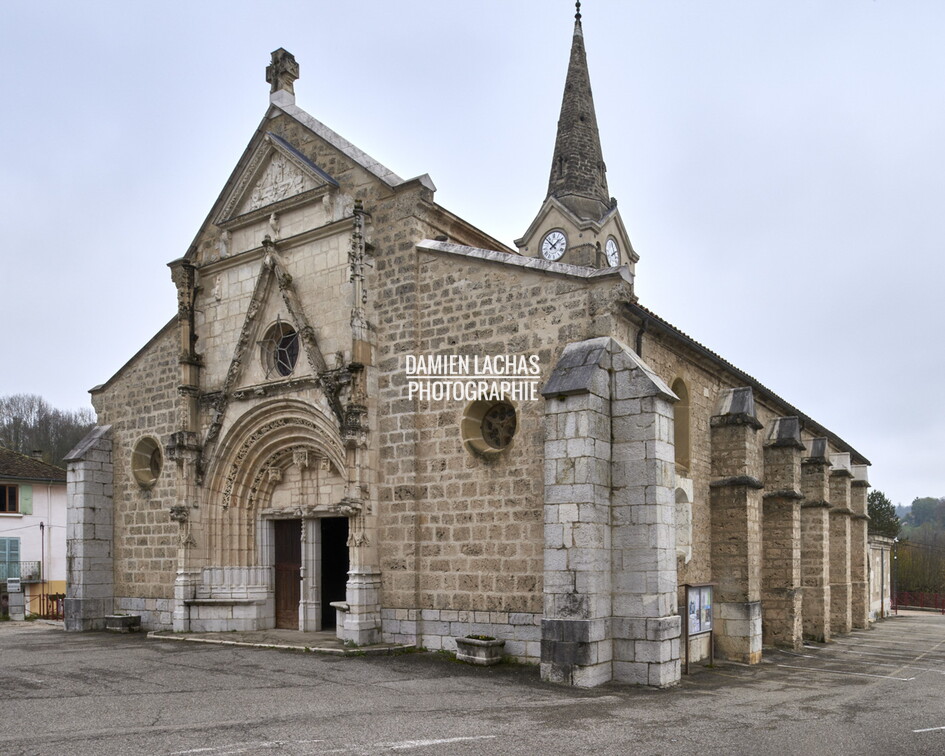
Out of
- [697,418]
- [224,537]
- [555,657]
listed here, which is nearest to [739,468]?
[697,418]

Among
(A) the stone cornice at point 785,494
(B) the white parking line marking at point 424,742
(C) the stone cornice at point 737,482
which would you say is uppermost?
(C) the stone cornice at point 737,482

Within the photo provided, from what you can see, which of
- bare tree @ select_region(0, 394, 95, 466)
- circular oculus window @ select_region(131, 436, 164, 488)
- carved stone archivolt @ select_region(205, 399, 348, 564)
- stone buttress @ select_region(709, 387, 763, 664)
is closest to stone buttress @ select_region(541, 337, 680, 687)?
stone buttress @ select_region(709, 387, 763, 664)

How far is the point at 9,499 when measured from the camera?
3023 centimetres

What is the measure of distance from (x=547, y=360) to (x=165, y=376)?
30.1 feet

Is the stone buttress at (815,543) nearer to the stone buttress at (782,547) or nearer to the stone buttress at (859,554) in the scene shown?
the stone buttress at (782,547)

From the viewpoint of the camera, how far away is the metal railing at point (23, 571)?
29.8m

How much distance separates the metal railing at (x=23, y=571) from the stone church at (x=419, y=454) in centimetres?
1492

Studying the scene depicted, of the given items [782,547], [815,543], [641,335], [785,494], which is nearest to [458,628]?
[641,335]

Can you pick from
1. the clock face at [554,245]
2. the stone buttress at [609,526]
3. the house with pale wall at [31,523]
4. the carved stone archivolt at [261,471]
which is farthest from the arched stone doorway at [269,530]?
the house with pale wall at [31,523]

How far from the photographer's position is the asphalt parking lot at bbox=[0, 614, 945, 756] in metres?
7.06

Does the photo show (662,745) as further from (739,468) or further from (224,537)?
(224,537)

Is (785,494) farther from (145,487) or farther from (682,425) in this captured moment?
(145,487)

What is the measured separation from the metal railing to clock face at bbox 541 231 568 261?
71.5 ft

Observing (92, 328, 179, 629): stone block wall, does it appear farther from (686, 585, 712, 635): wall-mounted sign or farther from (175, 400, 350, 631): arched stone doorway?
(686, 585, 712, 635): wall-mounted sign
